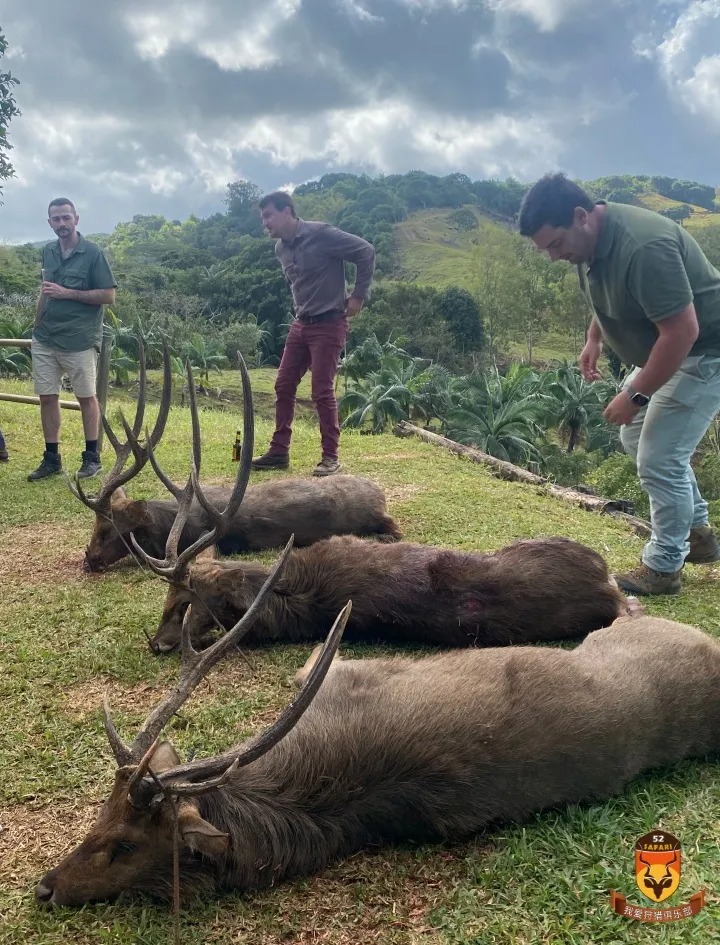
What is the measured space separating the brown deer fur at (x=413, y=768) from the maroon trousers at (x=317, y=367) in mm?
4855

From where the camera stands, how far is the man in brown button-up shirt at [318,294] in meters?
7.08

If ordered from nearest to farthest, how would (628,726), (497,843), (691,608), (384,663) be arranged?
(497,843)
(628,726)
(384,663)
(691,608)

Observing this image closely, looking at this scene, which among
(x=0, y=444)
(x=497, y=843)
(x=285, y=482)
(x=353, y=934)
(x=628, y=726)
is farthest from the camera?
(x=0, y=444)

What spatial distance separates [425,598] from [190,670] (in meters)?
1.77

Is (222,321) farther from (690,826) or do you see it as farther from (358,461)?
(690,826)

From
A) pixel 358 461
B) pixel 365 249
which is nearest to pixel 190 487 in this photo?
pixel 365 249

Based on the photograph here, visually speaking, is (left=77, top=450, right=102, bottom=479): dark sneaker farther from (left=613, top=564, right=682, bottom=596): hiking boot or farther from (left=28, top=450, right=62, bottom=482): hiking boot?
(left=613, top=564, right=682, bottom=596): hiking boot

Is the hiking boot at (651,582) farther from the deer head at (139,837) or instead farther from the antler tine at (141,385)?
the antler tine at (141,385)

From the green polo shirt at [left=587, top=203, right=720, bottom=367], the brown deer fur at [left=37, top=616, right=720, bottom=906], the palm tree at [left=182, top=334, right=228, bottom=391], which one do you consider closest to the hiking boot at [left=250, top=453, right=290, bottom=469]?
the green polo shirt at [left=587, top=203, right=720, bottom=367]

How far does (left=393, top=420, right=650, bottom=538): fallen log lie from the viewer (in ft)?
21.8

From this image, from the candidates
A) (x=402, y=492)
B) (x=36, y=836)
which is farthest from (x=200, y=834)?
(x=402, y=492)

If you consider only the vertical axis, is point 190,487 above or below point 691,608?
above

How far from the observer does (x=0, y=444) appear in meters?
7.84

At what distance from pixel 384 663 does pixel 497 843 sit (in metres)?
0.95
